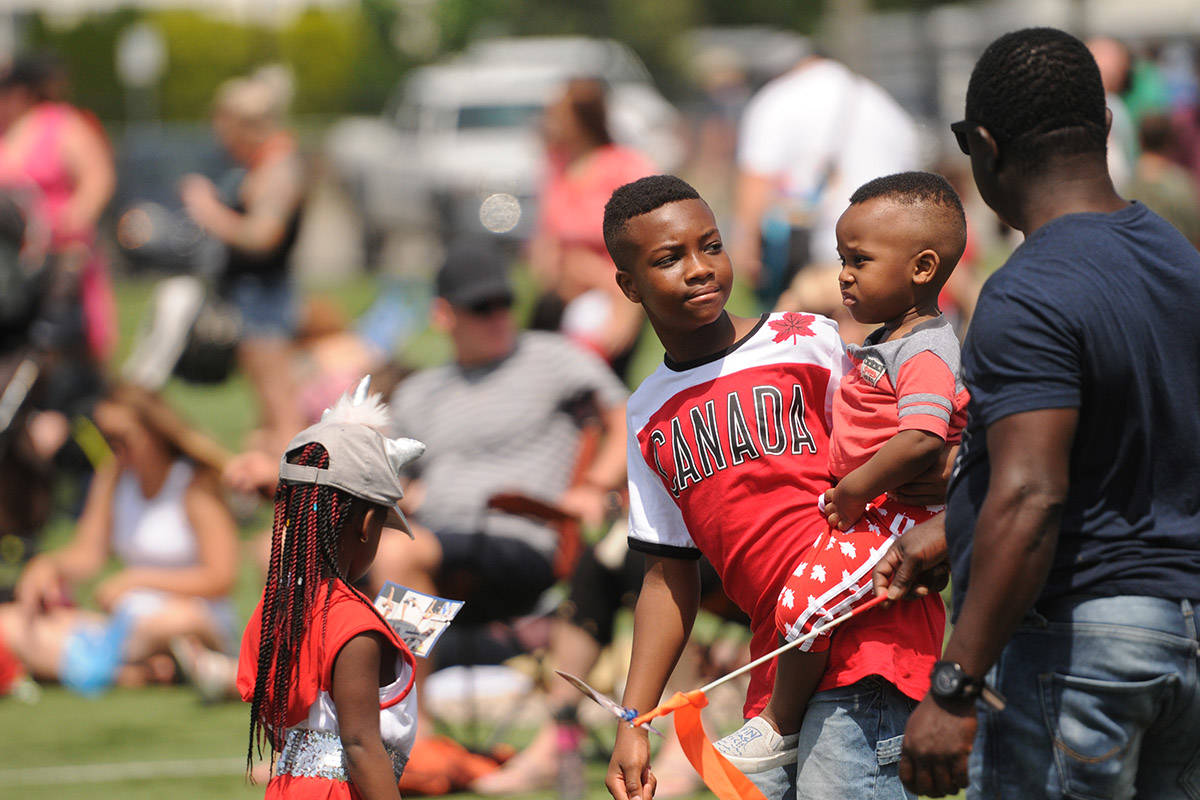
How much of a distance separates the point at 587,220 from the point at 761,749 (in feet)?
15.6

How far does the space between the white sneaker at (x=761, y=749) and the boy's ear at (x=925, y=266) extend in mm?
934

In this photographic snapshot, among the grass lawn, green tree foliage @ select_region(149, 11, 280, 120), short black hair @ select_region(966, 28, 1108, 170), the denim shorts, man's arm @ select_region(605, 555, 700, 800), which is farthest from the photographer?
green tree foliage @ select_region(149, 11, 280, 120)

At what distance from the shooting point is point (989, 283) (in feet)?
8.36

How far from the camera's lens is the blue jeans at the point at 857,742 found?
298 cm

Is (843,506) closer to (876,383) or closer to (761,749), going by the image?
(876,383)

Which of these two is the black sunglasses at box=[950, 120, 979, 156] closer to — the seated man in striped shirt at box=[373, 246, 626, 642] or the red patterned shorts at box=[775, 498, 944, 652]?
the red patterned shorts at box=[775, 498, 944, 652]

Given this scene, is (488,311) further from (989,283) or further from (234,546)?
(989,283)

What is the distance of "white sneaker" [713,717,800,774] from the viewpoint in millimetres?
3102

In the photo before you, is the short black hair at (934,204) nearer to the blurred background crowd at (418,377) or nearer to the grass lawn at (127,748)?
the blurred background crowd at (418,377)

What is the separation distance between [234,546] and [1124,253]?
530cm

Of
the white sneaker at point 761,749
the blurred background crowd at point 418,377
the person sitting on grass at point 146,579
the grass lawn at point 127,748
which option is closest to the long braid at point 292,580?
the white sneaker at point 761,749

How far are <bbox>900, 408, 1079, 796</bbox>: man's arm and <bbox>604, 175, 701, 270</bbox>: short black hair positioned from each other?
0.95 metres

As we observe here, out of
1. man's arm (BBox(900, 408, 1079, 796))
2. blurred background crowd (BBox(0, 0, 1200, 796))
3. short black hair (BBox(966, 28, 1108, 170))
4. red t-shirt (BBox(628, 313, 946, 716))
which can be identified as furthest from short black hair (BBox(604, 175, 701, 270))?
blurred background crowd (BBox(0, 0, 1200, 796))

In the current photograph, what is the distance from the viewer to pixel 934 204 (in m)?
2.98
